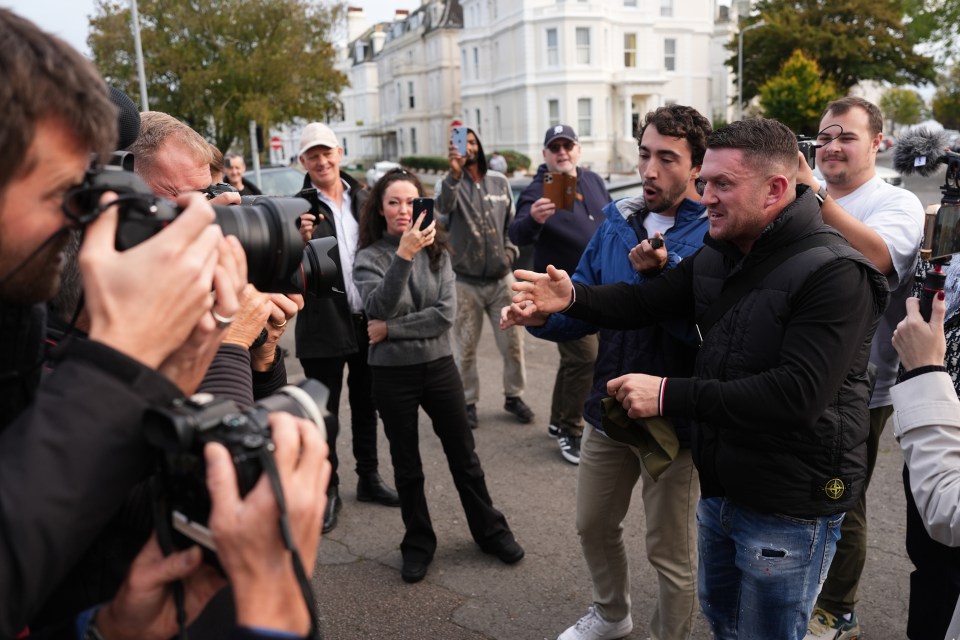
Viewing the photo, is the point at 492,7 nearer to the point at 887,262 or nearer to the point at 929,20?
the point at 929,20

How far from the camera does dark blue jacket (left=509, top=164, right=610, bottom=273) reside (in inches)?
217

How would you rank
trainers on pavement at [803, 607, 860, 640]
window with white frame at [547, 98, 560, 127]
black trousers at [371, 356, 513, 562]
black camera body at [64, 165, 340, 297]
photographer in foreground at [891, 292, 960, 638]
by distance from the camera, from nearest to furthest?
black camera body at [64, 165, 340, 297] < photographer in foreground at [891, 292, 960, 638] < trainers on pavement at [803, 607, 860, 640] < black trousers at [371, 356, 513, 562] < window with white frame at [547, 98, 560, 127]

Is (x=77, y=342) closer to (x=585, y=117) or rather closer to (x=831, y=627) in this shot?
(x=831, y=627)

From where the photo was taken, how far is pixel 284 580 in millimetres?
1060

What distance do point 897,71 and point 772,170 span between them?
44401mm

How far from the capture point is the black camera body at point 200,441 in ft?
3.50

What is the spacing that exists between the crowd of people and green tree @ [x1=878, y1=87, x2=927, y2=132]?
7586 centimetres

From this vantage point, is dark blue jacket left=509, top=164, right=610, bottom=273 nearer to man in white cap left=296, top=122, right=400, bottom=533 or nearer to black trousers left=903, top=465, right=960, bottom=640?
man in white cap left=296, top=122, right=400, bottom=533

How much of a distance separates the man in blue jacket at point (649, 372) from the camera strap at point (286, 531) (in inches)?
77.0

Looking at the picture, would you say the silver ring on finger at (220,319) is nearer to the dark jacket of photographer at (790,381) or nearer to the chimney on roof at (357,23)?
the dark jacket of photographer at (790,381)

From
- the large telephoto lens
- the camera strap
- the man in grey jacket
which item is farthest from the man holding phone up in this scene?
the camera strap

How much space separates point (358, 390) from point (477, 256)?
1591mm

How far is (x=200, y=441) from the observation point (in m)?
1.08

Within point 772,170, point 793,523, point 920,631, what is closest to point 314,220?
point 772,170
